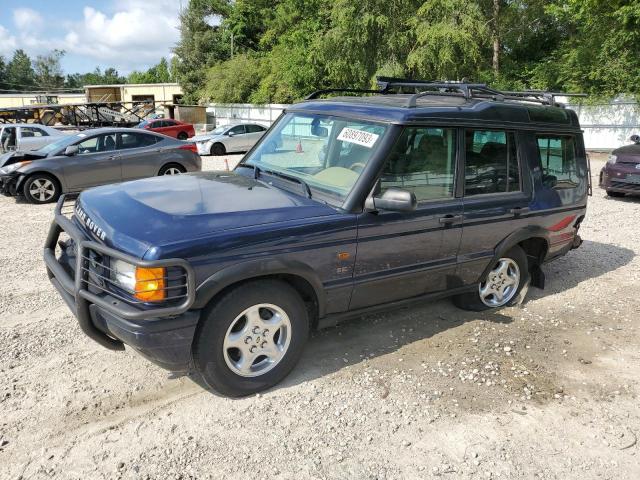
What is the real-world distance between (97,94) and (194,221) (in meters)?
65.5

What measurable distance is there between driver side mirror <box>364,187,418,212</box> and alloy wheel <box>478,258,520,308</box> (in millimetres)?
1777

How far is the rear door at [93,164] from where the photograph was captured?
10.3 meters

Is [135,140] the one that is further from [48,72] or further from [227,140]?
[48,72]

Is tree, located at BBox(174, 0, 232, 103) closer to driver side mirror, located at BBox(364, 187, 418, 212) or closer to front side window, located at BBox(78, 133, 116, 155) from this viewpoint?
front side window, located at BBox(78, 133, 116, 155)

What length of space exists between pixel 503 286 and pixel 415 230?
5.44 ft

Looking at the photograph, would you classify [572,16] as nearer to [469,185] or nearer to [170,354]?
[469,185]

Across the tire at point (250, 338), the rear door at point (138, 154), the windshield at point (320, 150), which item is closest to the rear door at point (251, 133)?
the rear door at point (138, 154)

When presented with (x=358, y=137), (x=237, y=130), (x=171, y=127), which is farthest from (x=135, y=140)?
(x=171, y=127)

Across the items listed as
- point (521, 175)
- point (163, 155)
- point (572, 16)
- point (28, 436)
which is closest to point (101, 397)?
point (28, 436)

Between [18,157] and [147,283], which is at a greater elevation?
[147,283]

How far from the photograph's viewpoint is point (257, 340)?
3436mm

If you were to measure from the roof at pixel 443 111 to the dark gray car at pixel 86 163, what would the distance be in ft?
23.1

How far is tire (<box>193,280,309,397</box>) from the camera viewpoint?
3.20 meters

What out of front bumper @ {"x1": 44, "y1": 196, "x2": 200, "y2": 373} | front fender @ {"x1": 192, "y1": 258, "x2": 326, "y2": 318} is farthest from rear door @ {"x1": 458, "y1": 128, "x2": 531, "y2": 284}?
front bumper @ {"x1": 44, "y1": 196, "x2": 200, "y2": 373}
